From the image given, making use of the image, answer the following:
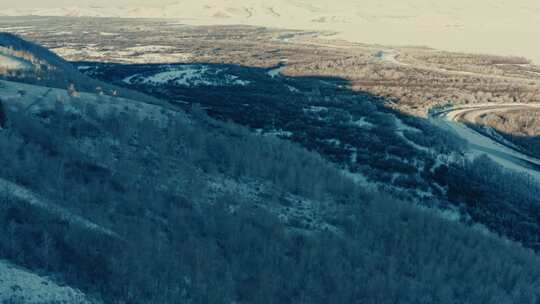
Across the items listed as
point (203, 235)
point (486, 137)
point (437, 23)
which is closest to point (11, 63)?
point (203, 235)

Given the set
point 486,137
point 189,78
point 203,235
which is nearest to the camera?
point 203,235

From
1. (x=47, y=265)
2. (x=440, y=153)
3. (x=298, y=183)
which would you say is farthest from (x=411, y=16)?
(x=47, y=265)

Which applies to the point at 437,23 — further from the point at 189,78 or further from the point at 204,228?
the point at 204,228

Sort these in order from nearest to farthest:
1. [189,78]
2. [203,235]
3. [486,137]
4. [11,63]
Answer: [203,235]
[11,63]
[486,137]
[189,78]

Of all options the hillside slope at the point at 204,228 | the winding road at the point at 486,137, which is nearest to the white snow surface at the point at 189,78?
the winding road at the point at 486,137

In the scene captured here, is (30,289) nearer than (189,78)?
Yes

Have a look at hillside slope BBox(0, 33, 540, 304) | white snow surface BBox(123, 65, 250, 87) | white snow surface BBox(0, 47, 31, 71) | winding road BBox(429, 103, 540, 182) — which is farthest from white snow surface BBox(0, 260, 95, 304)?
white snow surface BBox(123, 65, 250, 87)

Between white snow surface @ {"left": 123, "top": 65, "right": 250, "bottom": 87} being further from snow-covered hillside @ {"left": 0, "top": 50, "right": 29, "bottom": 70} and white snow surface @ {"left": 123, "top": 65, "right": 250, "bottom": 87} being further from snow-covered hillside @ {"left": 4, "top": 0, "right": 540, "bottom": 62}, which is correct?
snow-covered hillside @ {"left": 4, "top": 0, "right": 540, "bottom": 62}
